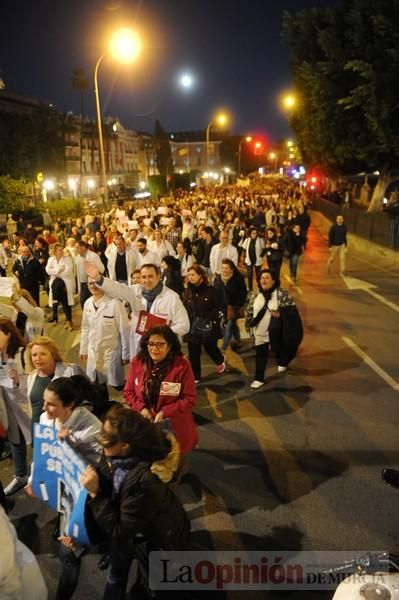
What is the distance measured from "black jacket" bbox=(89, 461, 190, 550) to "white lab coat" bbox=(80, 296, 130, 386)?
9.10 ft

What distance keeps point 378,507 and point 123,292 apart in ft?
11.4

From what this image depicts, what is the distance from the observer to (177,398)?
4090mm

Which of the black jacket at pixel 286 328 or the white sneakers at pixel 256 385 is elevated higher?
the black jacket at pixel 286 328

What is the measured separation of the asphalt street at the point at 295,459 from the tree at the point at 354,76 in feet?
37.3

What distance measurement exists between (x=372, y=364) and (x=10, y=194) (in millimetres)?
25307

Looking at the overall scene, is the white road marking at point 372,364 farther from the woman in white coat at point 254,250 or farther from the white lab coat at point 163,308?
the woman in white coat at point 254,250

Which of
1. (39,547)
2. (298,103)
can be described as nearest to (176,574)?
(39,547)

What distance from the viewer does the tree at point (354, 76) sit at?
16781mm

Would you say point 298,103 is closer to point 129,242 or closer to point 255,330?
point 129,242

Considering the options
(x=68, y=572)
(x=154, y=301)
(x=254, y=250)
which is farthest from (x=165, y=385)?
(x=254, y=250)

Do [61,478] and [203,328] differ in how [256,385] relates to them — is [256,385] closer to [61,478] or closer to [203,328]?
[203,328]

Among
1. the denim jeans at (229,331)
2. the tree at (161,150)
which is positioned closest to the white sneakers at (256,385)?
the denim jeans at (229,331)

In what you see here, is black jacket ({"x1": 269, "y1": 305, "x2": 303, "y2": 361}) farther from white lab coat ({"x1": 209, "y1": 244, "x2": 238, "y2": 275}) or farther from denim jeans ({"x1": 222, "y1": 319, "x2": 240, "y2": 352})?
white lab coat ({"x1": 209, "y1": 244, "x2": 238, "y2": 275})

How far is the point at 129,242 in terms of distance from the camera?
1198 centimetres
